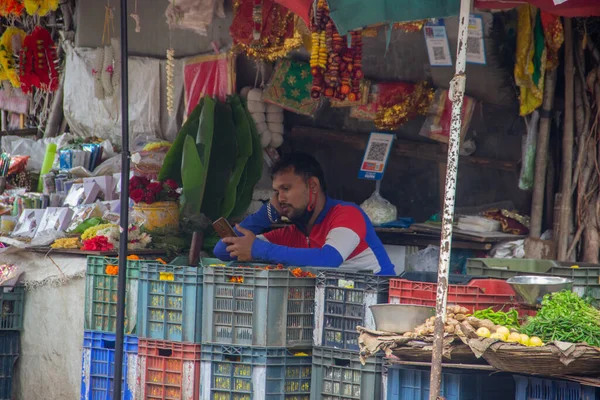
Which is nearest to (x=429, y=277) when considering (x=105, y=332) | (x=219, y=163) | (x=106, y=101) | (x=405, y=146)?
(x=105, y=332)

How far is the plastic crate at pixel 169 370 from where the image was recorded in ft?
17.9

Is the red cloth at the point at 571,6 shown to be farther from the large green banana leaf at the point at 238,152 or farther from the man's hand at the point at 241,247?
the large green banana leaf at the point at 238,152

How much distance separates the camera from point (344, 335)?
510 centimetres

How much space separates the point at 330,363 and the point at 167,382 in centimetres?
101

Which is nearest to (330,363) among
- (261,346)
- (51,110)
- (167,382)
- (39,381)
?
(261,346)

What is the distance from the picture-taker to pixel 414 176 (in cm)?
827

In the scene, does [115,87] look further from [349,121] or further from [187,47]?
[349,121]

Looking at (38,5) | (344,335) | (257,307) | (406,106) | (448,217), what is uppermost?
(38,5)

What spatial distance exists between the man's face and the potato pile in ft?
7.64

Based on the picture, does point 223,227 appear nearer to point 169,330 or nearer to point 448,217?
point 169,330

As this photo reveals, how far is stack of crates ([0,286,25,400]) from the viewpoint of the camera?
7.05 m

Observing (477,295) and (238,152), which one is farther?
(238,152)

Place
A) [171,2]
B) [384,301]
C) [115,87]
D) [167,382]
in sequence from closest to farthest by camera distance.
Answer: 1. [384,301]
2. [167,382]
3. [171,2]
4. [115,87]

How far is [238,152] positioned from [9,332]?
2.24 metres
